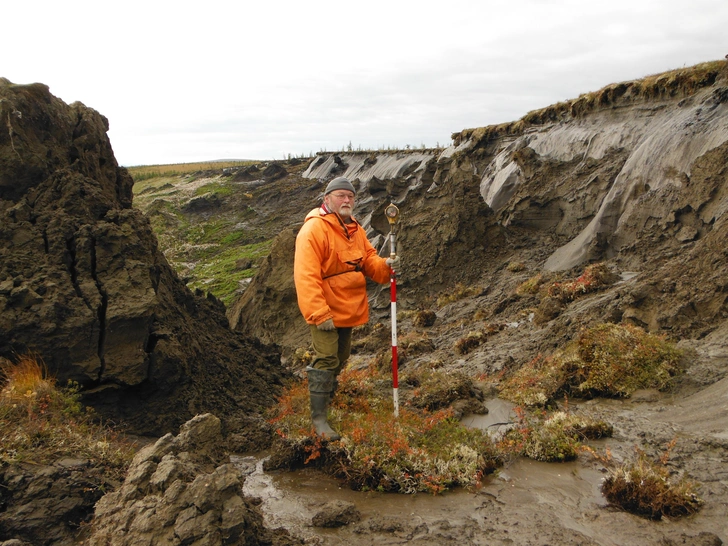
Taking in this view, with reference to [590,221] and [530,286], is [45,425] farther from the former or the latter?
[590,221]

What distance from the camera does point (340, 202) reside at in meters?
5.21

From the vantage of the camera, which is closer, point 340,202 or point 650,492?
point 650,492

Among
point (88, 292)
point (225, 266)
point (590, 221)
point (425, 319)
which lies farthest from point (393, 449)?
point (225, 266)

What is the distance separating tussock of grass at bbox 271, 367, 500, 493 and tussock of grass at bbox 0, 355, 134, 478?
1.46m

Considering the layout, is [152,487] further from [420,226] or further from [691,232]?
[420,226]

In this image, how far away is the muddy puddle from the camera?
3.60m

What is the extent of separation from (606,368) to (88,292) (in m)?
5.55

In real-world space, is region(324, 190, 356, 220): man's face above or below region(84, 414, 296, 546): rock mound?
above

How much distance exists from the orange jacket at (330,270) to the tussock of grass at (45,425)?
1.87 meters

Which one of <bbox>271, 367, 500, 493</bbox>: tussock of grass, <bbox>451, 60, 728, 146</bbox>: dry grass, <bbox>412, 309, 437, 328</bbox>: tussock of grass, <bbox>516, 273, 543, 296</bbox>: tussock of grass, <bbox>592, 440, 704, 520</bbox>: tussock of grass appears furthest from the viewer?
<bbox>451, 60, 728, 146</bbox>: dry grass

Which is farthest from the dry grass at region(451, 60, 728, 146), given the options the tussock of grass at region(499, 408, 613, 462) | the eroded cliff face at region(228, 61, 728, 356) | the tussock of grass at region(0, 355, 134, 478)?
the tussock of grass at region(0, 355, 134, 478)

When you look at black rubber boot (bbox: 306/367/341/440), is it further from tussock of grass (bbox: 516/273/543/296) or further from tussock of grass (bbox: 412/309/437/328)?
tussock of grass (bbox: 412/309/437/328)

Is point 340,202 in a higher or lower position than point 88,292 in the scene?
higher

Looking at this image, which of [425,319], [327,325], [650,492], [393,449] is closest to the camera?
[650,492]
